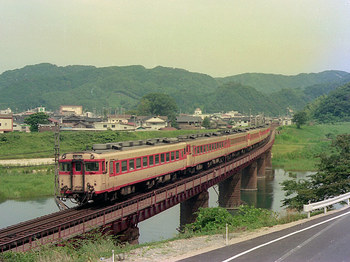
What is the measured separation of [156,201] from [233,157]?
96.4 feet

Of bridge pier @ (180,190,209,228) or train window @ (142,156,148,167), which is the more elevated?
train window @ (142,156,148,167)

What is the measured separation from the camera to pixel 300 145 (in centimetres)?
10231

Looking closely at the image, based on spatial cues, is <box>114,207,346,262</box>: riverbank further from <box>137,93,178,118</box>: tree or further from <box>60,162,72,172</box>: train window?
<box>137,93,178,118</box>: tree

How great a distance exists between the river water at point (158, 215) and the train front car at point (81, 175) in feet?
22.8

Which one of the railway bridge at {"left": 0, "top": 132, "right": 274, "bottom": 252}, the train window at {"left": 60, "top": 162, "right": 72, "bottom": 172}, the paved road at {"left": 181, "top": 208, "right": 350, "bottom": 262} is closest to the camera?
the paved road at {"left": 181, "top": 208, "right": 350, "bottom": 262}

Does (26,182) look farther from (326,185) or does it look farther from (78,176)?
(326,185)

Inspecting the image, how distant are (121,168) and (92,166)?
7.00ft

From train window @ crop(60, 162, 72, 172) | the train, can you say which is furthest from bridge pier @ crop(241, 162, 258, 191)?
train window @ crop(60, 162, 72, 172)

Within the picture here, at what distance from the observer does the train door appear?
70.6ft

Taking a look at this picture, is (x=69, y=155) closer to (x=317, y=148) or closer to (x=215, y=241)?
(x=215, y=241)

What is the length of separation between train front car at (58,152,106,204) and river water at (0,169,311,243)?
696 centimetres

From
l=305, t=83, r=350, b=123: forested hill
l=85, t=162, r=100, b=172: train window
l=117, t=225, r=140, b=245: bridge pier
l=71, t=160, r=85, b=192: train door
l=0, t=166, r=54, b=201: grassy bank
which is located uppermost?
l=305, t=83, r=350, b=123: forested hill

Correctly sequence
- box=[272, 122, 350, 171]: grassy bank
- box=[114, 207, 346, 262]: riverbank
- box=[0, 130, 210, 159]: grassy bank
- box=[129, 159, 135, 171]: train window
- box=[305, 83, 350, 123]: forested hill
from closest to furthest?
box=[114, 207, 346, 262]: riverbank
box=[129, 159, 135, 171]: train window
box=[0, 130, 210, 159]: grassy bank
box=[272, 122, 350, 171]: grassy bank
box=[305, 83, 350, 123]: forested hill

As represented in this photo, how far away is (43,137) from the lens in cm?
8538
